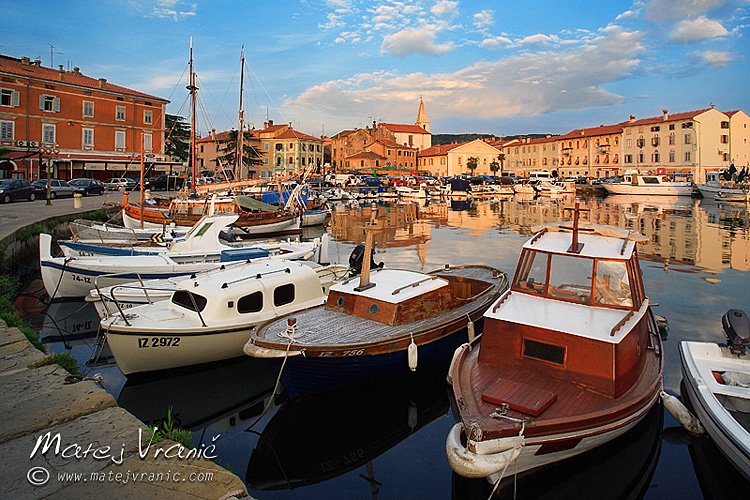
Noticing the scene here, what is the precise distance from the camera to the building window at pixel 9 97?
4735cm

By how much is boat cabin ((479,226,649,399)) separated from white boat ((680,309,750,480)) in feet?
2.93

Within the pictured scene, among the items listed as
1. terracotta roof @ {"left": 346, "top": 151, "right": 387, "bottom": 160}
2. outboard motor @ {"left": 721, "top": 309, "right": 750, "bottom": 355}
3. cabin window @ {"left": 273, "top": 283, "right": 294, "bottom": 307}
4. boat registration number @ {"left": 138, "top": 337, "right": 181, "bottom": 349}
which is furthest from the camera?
terracotta roof @ {"left": 346, "top": 151, "right": 387, "bottom": 160}

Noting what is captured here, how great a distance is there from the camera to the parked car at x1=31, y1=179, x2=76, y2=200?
37812 mm

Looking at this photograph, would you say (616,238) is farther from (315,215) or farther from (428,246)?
(315,215)

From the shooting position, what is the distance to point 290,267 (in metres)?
11.5

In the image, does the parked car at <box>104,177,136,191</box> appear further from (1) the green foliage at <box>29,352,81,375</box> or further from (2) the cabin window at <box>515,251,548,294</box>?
(2) the cabin window at <box>515,251,548,294</box>

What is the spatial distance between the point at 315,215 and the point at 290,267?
99.6 ft

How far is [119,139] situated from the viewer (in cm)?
5619

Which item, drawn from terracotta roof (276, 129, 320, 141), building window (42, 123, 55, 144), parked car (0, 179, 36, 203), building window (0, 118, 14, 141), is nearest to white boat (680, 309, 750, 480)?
parked car (0, 179, 36, 203)

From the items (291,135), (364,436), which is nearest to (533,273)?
(364,436)

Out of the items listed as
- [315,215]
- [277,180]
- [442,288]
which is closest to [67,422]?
[442,288]

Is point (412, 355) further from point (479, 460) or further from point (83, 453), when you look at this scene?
point (83, 453)

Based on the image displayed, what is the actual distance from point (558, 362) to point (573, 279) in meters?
1.76

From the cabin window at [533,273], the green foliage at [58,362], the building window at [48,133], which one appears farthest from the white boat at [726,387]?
the building window at [48,133]
